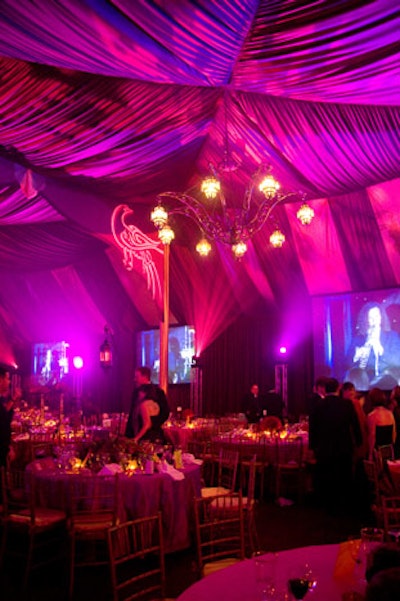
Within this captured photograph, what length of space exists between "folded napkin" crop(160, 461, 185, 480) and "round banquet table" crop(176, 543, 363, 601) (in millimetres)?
2679

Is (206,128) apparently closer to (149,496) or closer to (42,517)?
(149,496)

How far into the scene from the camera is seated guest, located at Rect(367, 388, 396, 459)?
6.39m

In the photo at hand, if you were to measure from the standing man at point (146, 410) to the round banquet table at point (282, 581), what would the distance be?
12.3ft

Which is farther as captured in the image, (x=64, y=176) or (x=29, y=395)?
(x=29, y=395)

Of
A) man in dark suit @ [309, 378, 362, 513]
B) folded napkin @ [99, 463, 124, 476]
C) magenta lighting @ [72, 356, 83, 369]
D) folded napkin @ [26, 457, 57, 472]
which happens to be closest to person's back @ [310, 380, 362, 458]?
man in dark suit @ [309, 378, 362, 513]

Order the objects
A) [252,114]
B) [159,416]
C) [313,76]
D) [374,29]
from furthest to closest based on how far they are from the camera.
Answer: [252,114]
[159,416]
[313,76]
[374,29]

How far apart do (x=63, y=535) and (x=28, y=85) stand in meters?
4.56

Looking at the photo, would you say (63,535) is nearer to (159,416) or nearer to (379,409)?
(159,416)

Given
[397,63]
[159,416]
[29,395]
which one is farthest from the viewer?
[29,395]

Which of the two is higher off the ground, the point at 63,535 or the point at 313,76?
the point at 313,76

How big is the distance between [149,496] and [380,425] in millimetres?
2768

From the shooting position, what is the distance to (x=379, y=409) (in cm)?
645

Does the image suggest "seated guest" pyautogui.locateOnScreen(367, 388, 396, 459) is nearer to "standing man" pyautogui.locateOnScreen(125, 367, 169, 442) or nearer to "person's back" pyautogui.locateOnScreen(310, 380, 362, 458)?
"person's back" pyautogui.locateOnScreen(310, 380, 362, 458)

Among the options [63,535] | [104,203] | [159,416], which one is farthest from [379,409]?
[104,203]
